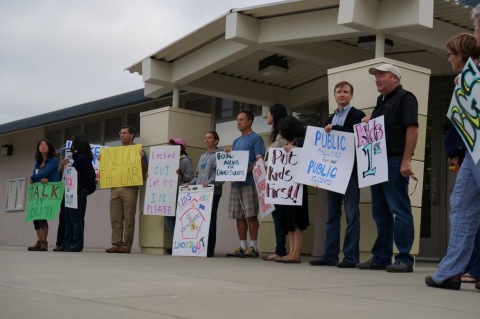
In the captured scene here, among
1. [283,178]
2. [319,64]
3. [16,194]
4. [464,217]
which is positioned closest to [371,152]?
[283,178]

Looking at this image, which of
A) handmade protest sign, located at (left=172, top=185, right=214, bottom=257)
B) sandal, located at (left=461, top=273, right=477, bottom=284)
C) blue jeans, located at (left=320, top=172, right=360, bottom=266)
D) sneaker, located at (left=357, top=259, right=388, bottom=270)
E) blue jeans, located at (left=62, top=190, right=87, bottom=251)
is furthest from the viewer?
blue jeans, located at (left=62, top=190, right=87, bottom=251)

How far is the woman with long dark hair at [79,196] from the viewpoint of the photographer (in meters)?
11.5

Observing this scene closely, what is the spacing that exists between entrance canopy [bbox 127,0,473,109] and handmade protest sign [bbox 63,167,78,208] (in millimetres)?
1950

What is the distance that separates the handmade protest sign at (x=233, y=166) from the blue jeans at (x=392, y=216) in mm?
2628

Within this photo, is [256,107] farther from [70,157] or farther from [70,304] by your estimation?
[70,304]

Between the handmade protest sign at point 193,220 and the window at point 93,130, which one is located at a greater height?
the window at point 93,130

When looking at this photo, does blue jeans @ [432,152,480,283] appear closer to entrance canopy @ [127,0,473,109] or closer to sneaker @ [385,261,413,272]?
sneaker @ [385,261,413,272]

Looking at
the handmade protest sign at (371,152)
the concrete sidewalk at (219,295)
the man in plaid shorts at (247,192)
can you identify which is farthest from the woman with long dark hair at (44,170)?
the handmade protest sign at (371,152)

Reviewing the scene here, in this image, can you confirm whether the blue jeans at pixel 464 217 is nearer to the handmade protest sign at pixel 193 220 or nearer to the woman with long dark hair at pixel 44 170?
the handmade protest sign at pixel 193 220

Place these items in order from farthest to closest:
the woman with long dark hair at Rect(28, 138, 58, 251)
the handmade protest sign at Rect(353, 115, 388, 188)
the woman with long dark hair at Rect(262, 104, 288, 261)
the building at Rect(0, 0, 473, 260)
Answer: the woman with long dark hair at Rect(28, 138, 58, 251) → the woman with long dark hair at Rect(262, 104, 288, 261) → the building at Rect(0, 0, 473, 260) → the handmade protest sign at Rect(353, 115, 388, 188)

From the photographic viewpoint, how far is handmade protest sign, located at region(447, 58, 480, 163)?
5.27 m

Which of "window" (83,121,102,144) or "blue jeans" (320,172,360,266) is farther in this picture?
"window" (83,121,102,144)

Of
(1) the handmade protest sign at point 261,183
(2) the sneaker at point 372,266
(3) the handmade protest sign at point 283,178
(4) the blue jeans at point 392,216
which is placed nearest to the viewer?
(4) the blue jeans at point 392,216

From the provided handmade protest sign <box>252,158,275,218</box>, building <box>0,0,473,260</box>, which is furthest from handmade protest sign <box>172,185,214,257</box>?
building <box>0,0,473,260</box>
